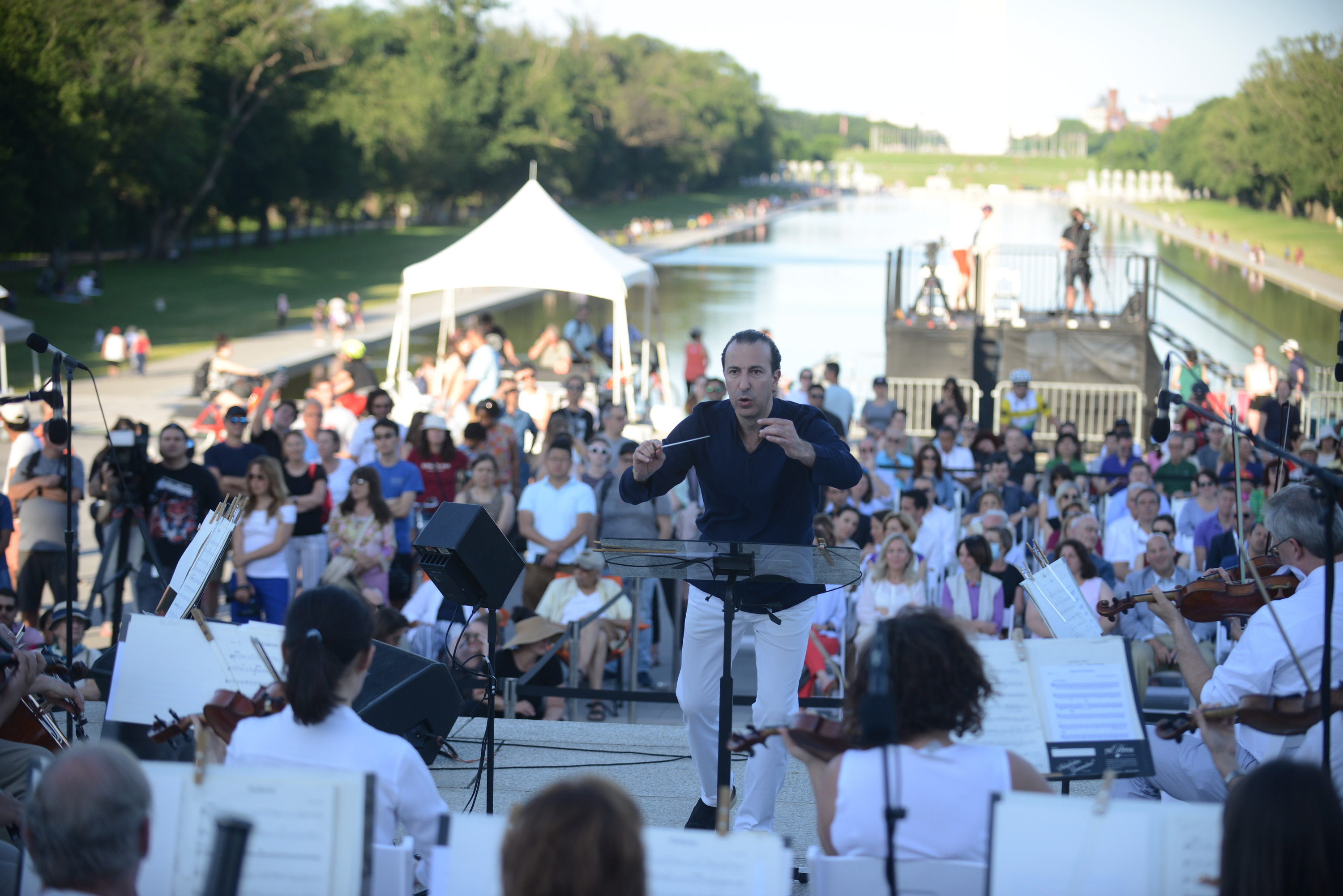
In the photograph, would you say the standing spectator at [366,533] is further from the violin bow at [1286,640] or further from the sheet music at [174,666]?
the violin bow at [1286,640]

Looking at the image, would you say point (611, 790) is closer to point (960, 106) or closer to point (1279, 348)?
point (1279, 348)

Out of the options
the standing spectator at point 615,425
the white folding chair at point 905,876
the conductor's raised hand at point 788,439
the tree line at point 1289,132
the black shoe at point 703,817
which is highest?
the tree line at point 1289,132

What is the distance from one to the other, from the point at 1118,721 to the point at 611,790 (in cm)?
189

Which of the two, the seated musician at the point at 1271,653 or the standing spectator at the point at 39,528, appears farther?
the standing spectator at the point at 39,528

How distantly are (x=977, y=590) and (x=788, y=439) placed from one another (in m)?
4.25

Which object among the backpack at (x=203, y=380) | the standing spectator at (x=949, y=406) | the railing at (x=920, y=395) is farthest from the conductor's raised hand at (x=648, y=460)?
the railing at (x=920, y=395)

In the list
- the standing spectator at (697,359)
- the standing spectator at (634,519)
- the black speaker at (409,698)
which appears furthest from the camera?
the standing spectator at (697,359)

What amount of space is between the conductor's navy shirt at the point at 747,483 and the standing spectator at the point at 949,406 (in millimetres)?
7736

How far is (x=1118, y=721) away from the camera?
3.29m

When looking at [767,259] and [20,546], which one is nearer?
[20,546]

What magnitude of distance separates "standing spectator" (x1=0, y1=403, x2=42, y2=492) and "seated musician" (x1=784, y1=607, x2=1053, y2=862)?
7.45 metres

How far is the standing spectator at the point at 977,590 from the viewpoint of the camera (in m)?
7.25

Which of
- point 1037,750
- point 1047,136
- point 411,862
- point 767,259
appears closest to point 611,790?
point 411,862

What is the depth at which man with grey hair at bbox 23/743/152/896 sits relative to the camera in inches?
87.7
